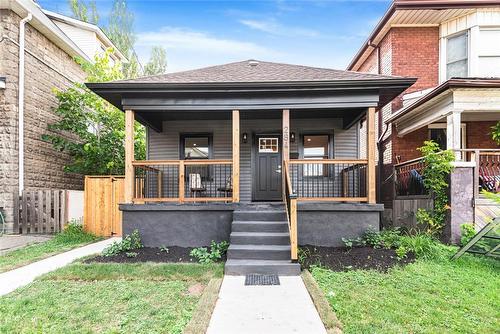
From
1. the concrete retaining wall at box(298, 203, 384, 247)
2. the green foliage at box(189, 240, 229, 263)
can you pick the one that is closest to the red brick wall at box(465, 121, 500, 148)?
the concrete retaining wall at box(298, 203, 384, 247)

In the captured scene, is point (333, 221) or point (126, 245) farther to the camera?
point (333, 221)

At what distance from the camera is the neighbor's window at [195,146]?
8664 millimetres

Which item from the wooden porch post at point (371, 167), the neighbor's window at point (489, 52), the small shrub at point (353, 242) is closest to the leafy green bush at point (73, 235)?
the small shrub at point (353, 242)

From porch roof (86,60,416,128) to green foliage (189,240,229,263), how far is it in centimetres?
285

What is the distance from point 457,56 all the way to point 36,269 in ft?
37.9

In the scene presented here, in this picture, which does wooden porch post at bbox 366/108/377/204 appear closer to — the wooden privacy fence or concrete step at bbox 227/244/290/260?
concrete step at bbox 227/244/290/260

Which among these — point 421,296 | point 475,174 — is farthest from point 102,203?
point 475,174

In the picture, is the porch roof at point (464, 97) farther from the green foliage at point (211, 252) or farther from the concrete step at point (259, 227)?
the green foliage at point (211, 252)

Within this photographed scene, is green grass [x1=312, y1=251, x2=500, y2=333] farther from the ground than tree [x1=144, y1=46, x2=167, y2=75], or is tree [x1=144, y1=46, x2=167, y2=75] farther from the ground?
tree [x1=144, y1=46, x2=167, y2=75]

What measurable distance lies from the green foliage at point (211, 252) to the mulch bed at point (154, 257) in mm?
112

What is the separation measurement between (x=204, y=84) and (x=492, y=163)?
6.76m

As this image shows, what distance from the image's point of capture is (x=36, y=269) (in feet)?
16.4

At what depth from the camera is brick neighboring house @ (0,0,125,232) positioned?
808 cm

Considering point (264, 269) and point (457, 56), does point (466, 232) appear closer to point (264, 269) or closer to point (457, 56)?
point (264, 269)
